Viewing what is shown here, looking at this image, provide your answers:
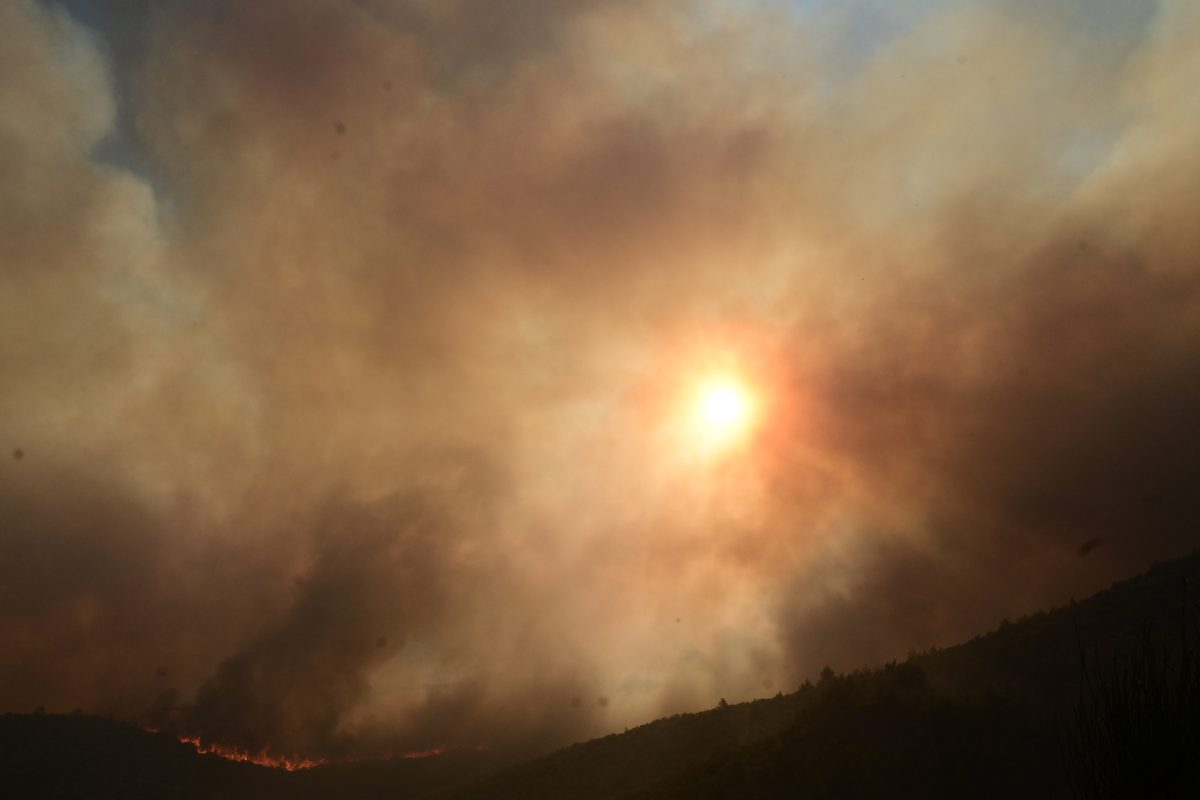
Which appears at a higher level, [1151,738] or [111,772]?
[111,772]

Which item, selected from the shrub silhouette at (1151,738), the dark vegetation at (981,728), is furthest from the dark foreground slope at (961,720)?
the shrub silhouette at (1151,738)

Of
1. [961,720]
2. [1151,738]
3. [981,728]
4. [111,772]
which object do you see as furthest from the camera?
[111,772]

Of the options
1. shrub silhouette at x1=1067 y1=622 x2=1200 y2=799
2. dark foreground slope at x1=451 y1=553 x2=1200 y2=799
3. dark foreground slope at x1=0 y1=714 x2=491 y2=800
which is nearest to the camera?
shrub silhouette at x1=1067 y1=622 x2=1200 y2=799

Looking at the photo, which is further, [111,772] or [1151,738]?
[111,772]

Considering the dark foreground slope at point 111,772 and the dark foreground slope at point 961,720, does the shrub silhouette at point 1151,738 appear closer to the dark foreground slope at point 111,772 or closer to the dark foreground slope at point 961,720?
the dark foreground slope at point 961,720

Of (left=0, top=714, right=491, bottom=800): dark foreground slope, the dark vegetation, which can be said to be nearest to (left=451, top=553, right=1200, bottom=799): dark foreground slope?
the dark vegetation

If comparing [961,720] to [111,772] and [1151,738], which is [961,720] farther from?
[111,772]

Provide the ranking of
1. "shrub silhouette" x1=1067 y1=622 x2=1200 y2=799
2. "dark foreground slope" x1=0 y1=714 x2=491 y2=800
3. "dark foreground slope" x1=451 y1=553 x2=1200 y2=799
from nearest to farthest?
"shrub silhouette" x1=1067 y1=622 x2=1200 y2=799 → "dark foreground slope" x1=451 y1=553 x2=1200 y2=799 → "dark foreground slope" x1=0 y1=714 x2=491 y2=800

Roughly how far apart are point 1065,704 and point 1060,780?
20.8 feet

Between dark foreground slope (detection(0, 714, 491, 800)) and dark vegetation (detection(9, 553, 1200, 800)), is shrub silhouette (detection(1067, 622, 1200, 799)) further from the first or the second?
dark foreground slope (detection(0, 714, 491, 800))

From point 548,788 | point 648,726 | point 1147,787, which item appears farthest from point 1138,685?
point 648,726

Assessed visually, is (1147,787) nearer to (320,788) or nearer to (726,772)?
(726,772)

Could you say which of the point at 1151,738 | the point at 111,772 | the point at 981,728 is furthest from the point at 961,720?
the point at 111,772

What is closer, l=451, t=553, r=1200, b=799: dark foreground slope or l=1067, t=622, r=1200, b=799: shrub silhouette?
l=1067, t=622, r=1200, b=799: shrub silhouette
